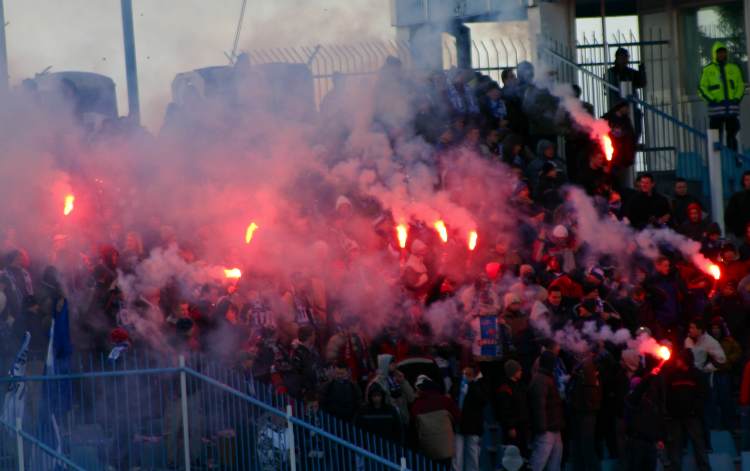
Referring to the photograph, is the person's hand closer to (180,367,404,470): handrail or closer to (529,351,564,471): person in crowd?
Answer: (529,351,564,471): person in crowd

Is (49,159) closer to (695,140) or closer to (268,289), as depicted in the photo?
(268,289)

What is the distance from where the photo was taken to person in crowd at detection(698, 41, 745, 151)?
24.2 m

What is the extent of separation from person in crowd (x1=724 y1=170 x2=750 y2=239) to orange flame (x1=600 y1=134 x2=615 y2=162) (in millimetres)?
1624

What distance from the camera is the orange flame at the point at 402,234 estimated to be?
21.4 meters

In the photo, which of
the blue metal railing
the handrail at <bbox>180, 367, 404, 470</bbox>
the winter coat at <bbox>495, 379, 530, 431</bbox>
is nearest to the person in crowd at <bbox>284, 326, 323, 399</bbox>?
the handrail at <bbox>180, 367, 404, 470</bbox>

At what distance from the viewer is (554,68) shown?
84.3 ft

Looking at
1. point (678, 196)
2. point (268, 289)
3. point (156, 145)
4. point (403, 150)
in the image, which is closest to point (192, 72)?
point (156, 145)

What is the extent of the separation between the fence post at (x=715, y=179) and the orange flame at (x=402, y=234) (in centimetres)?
422

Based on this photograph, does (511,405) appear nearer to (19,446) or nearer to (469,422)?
(469,422)

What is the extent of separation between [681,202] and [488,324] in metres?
4.07

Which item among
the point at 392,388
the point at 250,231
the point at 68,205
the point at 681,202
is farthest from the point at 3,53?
the point at 681,202

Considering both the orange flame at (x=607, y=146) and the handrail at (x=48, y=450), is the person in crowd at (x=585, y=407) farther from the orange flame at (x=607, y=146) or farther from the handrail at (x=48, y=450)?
the handrail at (x=48, y=450)

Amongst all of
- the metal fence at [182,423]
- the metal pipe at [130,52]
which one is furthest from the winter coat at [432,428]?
the metal pipe at [130,52]

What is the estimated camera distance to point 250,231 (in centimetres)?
2206
